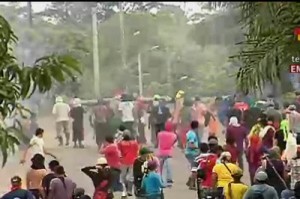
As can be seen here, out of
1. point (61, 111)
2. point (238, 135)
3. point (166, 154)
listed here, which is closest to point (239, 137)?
point (238, 135)

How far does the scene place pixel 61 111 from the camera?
15.5 metres

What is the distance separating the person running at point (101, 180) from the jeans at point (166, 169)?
251 cm

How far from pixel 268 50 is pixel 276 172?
10.8 feet

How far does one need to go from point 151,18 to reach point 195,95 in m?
2.02

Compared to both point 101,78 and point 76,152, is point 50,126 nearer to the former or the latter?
point 76,152

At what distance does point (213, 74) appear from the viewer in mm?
18781

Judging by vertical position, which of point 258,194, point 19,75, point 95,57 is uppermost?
point 95,57

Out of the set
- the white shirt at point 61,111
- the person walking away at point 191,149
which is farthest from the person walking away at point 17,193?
the white shirt at point 61,111

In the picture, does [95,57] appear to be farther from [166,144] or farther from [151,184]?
[151,184]

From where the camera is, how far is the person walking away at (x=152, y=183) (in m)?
9.12

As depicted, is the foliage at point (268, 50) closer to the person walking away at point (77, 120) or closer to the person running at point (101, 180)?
the person running at point (101, 180)

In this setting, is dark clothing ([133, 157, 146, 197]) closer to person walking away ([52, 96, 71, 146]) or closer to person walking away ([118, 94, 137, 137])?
person walking away ([52, 96, 71, 146])

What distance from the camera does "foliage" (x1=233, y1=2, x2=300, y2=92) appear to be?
4.95 metres

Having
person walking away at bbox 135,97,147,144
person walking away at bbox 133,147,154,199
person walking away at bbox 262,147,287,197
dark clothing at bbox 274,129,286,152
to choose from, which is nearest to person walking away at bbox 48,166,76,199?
person walking away at bbox 133,147,154,199
